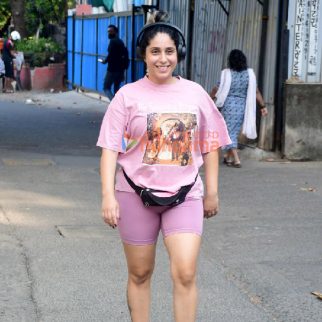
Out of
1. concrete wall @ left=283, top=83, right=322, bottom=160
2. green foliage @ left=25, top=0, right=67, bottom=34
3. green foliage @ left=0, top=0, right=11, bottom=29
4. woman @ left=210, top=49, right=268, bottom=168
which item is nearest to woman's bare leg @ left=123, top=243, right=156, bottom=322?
woman @ left=210, top=49, right=268, bottom=168

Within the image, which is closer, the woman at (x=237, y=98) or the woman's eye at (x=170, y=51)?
the woman's eye at (x=170, y=51)

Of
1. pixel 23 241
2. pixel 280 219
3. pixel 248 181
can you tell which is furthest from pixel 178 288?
pixel 248 181

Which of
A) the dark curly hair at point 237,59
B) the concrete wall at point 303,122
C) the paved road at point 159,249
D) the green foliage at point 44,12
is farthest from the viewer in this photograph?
the green foliage at point 44,12

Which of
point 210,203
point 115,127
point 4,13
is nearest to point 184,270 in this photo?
point 210,203

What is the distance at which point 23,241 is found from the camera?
287 inches

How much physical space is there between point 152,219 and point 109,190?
281 mm

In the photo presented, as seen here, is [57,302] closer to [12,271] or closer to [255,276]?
[12,271]

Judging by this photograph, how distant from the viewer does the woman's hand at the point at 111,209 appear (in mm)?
4270

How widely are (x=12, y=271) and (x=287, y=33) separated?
22.4 feet

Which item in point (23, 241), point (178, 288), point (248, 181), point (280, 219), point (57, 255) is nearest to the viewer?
point (178, 288)

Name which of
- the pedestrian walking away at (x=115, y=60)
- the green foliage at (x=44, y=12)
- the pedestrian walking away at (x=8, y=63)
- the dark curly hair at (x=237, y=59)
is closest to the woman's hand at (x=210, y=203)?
the dark curly hair at (x=237, y=59)

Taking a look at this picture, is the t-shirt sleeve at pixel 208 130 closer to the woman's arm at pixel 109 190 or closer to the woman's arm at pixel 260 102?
the woman's arm at pixel 109 190

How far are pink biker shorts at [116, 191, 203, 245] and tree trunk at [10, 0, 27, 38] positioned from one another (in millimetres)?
31741

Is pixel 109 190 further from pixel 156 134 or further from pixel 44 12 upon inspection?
pixel 44 12
